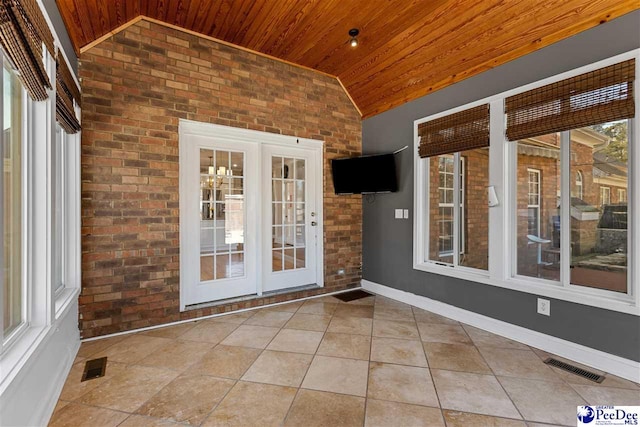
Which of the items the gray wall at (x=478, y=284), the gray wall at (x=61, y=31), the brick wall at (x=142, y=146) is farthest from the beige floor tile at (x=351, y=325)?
the gray wall at (x=61, y=31)

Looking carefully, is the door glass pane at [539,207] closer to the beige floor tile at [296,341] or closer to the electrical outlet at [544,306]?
the electrical outlet at [544,306]

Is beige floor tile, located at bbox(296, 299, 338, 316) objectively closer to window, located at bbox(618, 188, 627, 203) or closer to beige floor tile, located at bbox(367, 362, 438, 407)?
beige floor tile, located at bbox(367, 362, 438, 407)

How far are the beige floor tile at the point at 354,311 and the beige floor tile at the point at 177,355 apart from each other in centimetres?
147

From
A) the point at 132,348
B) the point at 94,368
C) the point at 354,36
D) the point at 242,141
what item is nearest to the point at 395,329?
the point at 132,348

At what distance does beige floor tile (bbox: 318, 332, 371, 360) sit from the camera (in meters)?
2.53

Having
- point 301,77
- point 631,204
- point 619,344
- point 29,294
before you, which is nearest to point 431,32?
point 301,77

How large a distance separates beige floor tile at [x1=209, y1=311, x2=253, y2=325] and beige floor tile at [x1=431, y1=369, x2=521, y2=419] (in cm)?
198

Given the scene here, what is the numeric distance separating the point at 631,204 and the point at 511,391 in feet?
5.20

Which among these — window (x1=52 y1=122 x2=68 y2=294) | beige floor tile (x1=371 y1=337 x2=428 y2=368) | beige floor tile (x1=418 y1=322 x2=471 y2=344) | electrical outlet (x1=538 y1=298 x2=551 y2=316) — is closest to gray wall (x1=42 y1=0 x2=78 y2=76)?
window (x1=52 y1=122 x2=68 y2=294)

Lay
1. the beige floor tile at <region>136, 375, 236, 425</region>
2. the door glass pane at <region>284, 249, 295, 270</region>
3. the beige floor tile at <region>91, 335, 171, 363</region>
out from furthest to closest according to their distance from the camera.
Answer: the door glass pane at <region>284, 249, 295, 270</region>, the beige floor tile at <region>91, 335, 171, 363</region>, the beige floor tile at <region>136, 375, 236, 425</region>

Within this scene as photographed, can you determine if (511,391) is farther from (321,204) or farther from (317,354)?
(321,204)

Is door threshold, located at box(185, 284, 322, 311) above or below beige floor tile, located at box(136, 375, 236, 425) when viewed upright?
above

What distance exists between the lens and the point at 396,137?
3996mm

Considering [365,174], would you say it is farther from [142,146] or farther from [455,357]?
[142,146]
